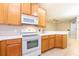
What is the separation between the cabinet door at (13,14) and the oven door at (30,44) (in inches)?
22.2

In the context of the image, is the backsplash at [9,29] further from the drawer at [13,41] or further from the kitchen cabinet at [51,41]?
the kitchen cabinet at [51,41]

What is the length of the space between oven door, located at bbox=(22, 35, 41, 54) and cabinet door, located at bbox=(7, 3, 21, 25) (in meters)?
0.56

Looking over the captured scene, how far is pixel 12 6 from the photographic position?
355cm

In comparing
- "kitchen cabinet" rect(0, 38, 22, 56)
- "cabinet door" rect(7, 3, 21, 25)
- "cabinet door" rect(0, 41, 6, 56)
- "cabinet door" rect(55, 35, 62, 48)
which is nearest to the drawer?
"kitchen cabinet" rect(0, 38, 22, 56)

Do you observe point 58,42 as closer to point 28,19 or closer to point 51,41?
point 51,41

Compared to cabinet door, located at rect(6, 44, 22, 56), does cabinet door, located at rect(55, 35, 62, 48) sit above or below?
below

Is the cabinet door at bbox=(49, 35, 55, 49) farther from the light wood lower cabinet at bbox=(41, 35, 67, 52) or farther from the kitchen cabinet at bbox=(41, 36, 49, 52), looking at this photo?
the kitchen cabinet at bbox=(41, 36, 49, 52)

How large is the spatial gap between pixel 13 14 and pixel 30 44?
3.30ft

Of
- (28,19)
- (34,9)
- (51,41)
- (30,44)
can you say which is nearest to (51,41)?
(51,41)

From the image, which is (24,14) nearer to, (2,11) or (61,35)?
(2,11)

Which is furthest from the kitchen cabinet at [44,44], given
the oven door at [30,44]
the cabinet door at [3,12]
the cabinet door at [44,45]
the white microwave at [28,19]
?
the cabinet door at [3,12]

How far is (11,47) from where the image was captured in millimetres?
2953

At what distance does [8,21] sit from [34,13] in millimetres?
1308

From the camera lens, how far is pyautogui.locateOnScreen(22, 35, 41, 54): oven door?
3.53 m
